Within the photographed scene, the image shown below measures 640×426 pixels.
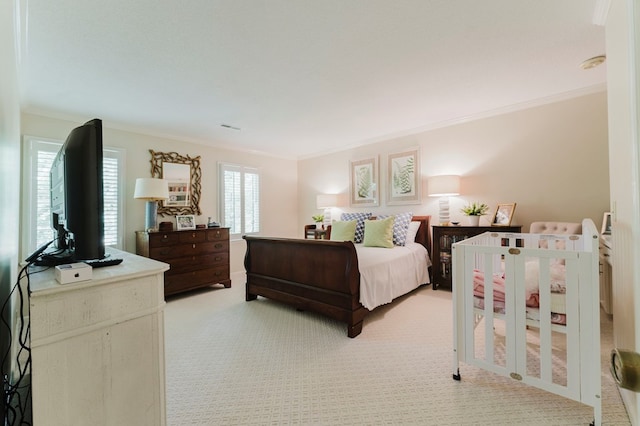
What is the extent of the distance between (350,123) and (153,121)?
8.67 ft

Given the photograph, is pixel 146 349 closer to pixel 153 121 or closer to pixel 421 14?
pixel 421 14

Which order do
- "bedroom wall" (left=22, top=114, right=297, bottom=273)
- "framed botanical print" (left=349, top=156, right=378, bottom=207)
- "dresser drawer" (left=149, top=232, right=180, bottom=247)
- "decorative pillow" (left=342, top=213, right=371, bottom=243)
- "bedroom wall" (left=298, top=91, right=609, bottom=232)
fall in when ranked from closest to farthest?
"bedroom wall" (left=298, top=91, right=609, bottom=232)
"bedroom wall" (left=22, top=114, right=297, bottom=273)
"dresser drawer" (left=149, top=232, right=180, bottom=247)
"decorative pillow" (left=342, top=213, right=371, bottom=243)
"framed botanical print" (left=349, top=156, right=378, bottom=207)

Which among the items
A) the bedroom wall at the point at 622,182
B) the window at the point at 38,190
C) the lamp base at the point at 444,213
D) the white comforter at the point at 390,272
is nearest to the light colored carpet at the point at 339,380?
the white comforter at the point at 390,272

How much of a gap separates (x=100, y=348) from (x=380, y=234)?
10.4ft

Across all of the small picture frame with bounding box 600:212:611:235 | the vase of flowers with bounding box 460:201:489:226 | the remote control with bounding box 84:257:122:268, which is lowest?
the remote control with bounding box 84:257:122:268

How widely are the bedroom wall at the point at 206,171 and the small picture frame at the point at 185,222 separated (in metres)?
0.38

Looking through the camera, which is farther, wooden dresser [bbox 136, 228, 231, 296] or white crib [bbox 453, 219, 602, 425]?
wooden dresser [bbox 136, 228, 231, 296]

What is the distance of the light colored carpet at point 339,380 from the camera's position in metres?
1.47

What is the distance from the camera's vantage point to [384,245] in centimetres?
362

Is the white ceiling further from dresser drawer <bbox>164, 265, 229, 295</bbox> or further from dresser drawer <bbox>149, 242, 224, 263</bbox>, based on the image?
dresser drawer <bbox>164, 265, 229, 295</bbox>

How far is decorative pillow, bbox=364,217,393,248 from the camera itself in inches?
143

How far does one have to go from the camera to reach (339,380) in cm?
177

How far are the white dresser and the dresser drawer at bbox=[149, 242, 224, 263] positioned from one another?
8.11 feet

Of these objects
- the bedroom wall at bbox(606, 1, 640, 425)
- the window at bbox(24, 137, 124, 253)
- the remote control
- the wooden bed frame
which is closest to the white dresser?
the remote control
